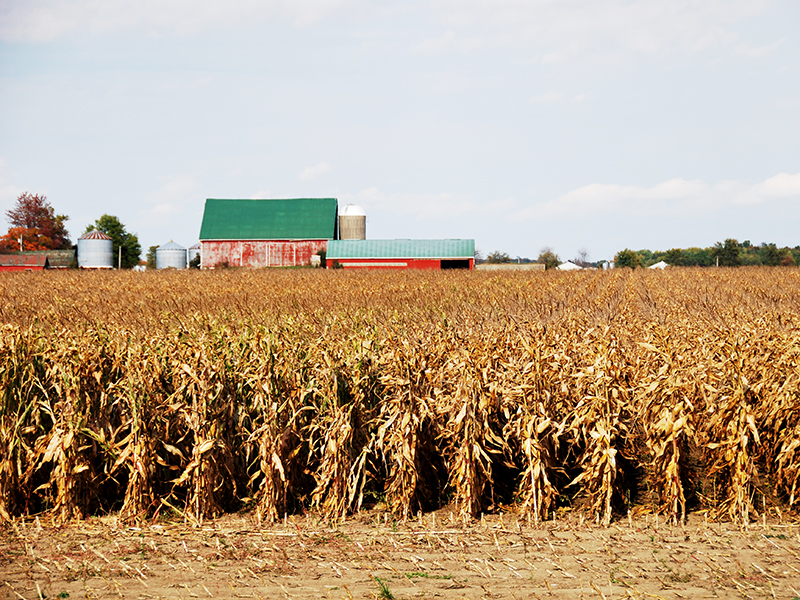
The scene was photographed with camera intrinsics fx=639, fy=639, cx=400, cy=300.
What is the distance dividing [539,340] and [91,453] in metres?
4.87

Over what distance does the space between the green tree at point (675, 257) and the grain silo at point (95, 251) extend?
97.3 meters

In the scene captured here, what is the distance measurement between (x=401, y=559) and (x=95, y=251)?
3086 inches

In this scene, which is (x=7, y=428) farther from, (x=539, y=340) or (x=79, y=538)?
(x=539, y=340)

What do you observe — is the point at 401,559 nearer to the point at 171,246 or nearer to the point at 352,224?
the point at 352,224

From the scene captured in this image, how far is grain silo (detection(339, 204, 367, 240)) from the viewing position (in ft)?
216

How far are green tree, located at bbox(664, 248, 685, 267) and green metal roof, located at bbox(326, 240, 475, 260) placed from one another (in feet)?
264

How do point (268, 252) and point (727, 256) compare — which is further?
point (727, 256)

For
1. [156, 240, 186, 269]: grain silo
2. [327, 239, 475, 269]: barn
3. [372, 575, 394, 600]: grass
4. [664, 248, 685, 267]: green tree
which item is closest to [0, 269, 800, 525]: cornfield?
[372, 575, 394, 600]: grass

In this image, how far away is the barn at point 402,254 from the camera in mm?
53688

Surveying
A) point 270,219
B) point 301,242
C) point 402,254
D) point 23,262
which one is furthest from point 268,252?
point 23,262

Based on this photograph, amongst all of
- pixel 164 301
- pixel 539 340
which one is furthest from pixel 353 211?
pixel 539 340

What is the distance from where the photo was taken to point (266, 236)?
59031 mm

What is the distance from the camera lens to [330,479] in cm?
618

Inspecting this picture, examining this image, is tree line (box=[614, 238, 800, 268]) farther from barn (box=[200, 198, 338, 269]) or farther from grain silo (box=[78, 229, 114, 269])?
grain silo (box=[78, 229, 114, 269])
